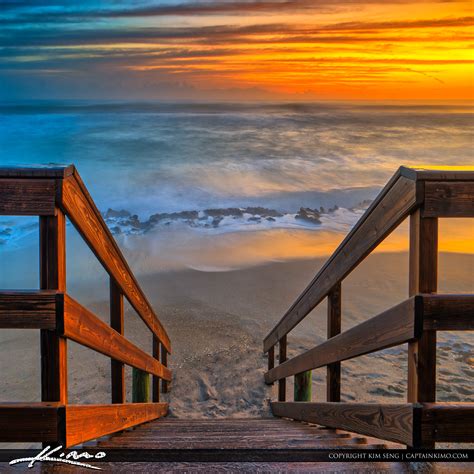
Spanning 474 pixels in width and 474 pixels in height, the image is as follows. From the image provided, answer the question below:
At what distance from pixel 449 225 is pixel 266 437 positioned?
12.5m

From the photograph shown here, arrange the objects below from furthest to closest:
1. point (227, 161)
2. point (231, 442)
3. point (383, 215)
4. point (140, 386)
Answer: point (227, 161) → point (140, 386) → point (231, 442) → point (383, 215)

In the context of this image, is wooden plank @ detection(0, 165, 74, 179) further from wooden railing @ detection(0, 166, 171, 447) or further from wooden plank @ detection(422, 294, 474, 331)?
wooden plank @ detection(422, 294, 474, 331)

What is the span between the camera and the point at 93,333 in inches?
87.0

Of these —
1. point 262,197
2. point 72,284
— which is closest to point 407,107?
point 262,197

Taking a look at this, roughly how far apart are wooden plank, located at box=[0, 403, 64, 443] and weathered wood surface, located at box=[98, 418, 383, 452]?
476mm

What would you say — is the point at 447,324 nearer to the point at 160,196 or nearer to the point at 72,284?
the point at 72,284

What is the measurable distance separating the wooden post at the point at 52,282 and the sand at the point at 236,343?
3982mm

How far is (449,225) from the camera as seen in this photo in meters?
14.5

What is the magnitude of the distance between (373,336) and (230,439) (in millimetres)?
1205

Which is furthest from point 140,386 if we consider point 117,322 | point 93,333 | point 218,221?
point 218,221

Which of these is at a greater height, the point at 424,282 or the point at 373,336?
the point at 424,282

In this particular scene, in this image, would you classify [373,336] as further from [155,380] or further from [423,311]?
[155,380]

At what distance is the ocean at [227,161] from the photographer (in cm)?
1399
